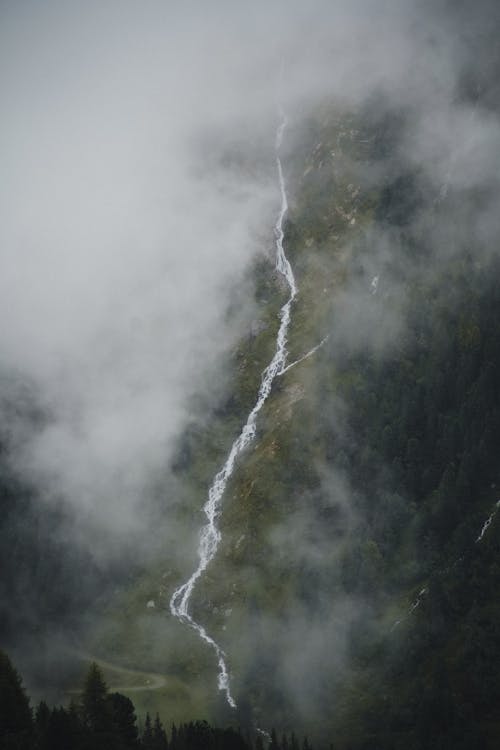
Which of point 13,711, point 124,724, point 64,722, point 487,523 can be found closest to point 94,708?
point 64,722

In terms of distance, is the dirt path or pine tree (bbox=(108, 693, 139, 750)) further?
the dirt path

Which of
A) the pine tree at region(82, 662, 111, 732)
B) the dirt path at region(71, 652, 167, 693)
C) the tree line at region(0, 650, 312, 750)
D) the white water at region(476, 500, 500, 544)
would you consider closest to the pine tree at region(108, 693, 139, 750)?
the tree line at region(0, 650, 312, 750)

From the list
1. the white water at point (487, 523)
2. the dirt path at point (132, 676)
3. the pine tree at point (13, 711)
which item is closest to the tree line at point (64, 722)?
the pine tree at point (13, 711)

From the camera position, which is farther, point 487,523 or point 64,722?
point 487,523

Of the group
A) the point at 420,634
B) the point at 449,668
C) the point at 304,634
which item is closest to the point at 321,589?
the point at 304,634

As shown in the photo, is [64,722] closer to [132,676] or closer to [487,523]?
[132,676]

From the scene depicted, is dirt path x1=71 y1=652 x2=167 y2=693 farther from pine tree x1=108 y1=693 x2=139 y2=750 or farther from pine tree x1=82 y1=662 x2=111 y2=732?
pine tree x1=82 y1=662 x2=111 y2=732

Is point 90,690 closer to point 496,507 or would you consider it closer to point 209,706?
point 209,706

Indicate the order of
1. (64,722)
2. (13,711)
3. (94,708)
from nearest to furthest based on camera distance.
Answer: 1. (13,711)
2. (64,722)
3. (94,708)

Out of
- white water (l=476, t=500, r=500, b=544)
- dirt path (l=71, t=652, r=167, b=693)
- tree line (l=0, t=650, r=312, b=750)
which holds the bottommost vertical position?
tree line (l=0, t=650, r=312, b=750)

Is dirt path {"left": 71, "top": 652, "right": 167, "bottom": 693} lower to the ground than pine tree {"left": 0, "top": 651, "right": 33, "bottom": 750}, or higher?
higher

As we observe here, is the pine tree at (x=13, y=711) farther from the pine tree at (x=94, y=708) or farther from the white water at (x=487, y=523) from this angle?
the white water at (x=487, y=523)
